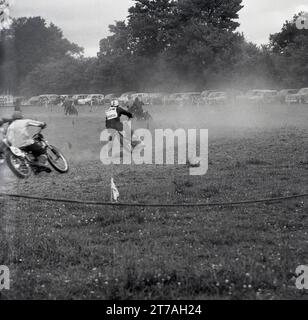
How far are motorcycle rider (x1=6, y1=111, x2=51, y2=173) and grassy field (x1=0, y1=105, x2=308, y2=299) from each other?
145cm

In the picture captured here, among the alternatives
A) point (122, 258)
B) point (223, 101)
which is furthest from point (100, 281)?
point (223, 101)

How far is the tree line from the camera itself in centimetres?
1752

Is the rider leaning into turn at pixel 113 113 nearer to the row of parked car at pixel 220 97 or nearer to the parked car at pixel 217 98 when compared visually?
the row of parked car at pixel 220 97

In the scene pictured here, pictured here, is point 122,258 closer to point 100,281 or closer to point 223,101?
point 100,281

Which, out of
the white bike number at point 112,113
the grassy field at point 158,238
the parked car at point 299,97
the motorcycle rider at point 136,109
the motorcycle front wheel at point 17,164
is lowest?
the grassy field at point 158,238

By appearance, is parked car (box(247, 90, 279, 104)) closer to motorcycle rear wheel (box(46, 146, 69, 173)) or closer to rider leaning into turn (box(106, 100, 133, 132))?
rider leaning into turn (box(106, 100, 133, 132))

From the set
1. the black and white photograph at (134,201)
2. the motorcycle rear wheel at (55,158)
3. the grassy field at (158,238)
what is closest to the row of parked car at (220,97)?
the black and white photograph at (134,201)

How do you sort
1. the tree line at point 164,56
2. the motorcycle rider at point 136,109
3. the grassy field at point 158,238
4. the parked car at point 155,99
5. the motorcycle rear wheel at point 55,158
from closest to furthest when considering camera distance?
the grassy field at point 158,238
the motorcycle rear wheel at point 55,158
the tree line at point 164,56
the motorcycle rider at point 136,109
the parked car at point 155,99

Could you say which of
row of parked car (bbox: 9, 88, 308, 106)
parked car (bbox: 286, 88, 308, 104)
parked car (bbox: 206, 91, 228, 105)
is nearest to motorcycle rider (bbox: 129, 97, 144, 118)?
row of parked car (bbox: 9, 88, 308, 106)

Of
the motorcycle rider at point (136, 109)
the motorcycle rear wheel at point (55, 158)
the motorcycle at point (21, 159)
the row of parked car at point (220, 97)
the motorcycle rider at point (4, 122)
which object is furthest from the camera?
the row of parked car at point (220, 97)

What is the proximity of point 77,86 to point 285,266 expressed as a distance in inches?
716

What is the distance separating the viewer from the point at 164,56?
1282 inches

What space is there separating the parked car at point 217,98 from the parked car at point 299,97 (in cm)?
657

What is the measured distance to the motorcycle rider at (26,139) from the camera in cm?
754
